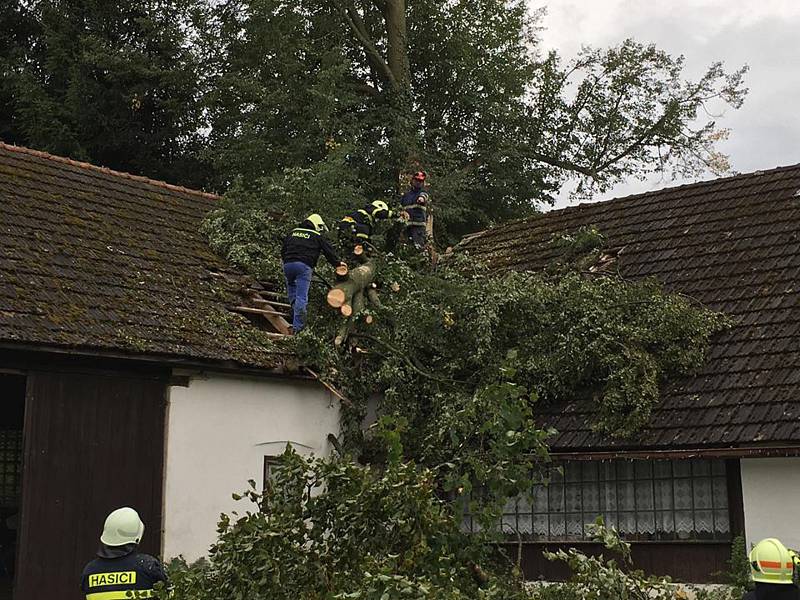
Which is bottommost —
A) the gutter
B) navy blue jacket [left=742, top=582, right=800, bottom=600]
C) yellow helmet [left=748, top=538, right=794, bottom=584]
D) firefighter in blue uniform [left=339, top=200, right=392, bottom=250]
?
navy blue jacket [left=742, top=582, right=800, bottom=600]

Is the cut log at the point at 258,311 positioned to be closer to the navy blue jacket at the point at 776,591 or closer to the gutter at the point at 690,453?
the gutter at the point at 690,453

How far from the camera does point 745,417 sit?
11797 mm

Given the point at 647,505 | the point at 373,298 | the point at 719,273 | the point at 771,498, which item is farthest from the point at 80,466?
the point at 719,273

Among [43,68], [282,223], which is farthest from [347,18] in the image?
[282,223]

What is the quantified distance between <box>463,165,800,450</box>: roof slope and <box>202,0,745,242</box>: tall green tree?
5.54 meters

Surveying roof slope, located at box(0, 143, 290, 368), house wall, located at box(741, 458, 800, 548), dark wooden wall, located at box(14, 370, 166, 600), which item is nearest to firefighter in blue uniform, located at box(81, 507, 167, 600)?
roof slope, located at box(0, 143, 290, 368)

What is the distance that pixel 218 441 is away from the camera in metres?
13.4

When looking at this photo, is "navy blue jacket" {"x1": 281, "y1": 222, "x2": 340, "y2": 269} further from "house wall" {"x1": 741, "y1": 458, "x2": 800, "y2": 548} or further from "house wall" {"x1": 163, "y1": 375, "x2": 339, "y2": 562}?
A: "house wall" {"x1": 741, "y1": 458, "x2": 800, "y2": 548}

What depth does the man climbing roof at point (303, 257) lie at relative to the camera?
13.9 m

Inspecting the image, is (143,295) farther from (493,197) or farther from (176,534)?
A: (493,197)

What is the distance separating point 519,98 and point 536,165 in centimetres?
179

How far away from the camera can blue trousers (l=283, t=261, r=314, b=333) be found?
1394 cm

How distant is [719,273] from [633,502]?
373 centimetres

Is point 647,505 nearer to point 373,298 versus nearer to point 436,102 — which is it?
point 373,298
